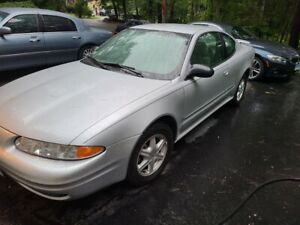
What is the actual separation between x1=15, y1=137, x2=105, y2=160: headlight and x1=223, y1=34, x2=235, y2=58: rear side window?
306 cm

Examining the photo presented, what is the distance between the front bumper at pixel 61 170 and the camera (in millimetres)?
2446

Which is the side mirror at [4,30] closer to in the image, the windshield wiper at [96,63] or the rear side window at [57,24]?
the rear side window at [57,24]

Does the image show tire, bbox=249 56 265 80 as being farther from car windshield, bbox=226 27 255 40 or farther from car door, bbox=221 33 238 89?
car door, bbox=221 33 238 89

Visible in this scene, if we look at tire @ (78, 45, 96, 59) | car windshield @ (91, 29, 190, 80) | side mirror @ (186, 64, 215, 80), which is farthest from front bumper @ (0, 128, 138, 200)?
tire @ (78, 45, 96, 59)

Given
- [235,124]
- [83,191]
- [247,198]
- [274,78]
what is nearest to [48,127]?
[83,191]

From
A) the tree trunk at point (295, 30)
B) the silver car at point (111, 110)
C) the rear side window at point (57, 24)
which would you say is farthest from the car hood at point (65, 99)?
the tree trunk at point (295, 30)

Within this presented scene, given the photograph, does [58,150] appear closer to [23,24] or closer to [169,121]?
[169,121]

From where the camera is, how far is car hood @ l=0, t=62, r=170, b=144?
8.58 feet

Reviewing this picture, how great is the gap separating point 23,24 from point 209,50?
4.02 metres

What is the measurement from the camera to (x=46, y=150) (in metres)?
2.52

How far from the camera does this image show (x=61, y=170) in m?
2.43

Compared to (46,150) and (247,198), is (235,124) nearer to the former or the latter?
(247,198)

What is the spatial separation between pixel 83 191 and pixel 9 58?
14.9 feet

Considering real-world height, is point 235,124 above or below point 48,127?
below
